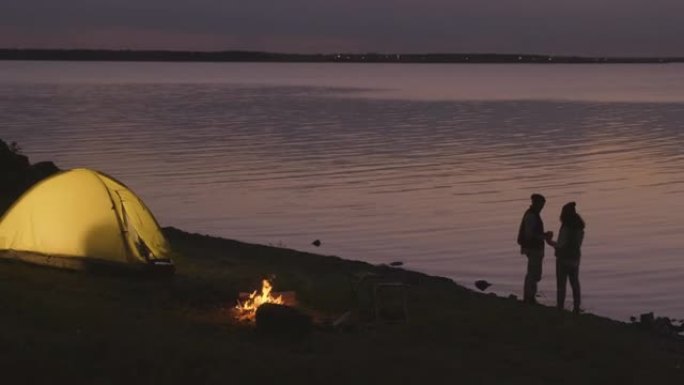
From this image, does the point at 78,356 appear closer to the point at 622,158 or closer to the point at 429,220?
the point at 429,220

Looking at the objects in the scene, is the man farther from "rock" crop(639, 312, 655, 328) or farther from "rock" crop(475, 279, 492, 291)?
"rock" crop(475, 279, 492, 291)

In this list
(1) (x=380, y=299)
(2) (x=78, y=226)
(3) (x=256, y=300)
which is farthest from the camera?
(2) (x=78, y=226)

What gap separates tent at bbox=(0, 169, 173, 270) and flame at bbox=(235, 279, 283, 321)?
2722mm

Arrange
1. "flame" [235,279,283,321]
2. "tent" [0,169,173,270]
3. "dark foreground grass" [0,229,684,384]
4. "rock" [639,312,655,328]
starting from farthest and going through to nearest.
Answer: "rock" [639,312,655,328] → "tent" [0,169,173,270] → "flame" [235,279,283,321] → "dark foreground grass" [0,229,684,384]

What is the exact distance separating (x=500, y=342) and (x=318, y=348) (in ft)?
7.61

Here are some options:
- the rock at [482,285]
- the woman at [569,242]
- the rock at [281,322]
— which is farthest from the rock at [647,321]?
the rock at [281,322]

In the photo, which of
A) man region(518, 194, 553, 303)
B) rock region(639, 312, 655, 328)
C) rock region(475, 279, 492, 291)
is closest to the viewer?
man region(518, 194, 553, 303)

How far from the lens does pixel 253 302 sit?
41.8 ft

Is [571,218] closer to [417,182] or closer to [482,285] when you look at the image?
[482,285]

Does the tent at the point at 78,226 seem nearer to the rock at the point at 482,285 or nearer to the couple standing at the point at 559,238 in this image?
the couple standing at the point at 559,238

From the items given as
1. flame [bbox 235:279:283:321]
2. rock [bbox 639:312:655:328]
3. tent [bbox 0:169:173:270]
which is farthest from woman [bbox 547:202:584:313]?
tent [bbox 0:169:173:270]

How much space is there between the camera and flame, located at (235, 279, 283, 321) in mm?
12406

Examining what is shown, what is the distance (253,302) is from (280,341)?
60.1 inches

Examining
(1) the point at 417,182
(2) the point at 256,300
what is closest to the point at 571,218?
(2) the point at 256,300
